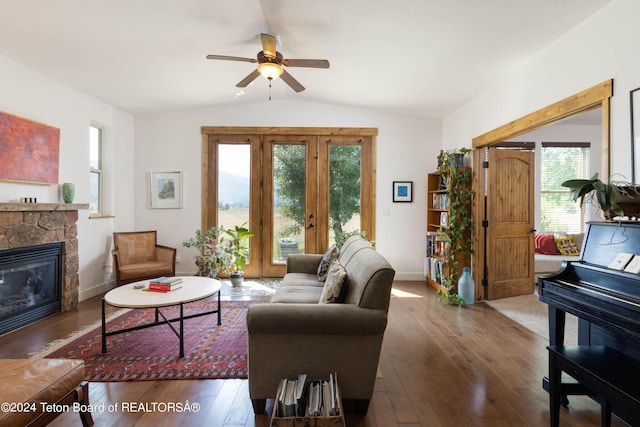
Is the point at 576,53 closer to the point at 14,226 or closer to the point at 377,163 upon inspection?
the point at 377,163

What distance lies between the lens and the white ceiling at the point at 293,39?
250cm

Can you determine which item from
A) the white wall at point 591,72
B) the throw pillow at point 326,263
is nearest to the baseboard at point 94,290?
the throw pillow at point 326,263

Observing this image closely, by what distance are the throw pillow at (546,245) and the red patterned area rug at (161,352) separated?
5301mm

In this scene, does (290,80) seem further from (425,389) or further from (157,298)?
(425,389)

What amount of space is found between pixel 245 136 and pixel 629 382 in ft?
16.5

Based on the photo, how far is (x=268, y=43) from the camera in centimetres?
275

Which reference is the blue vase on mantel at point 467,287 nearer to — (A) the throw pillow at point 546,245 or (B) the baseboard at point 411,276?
(B) the baseboard at point 411,276

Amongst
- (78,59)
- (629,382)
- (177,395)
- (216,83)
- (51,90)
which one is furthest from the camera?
(216,83)

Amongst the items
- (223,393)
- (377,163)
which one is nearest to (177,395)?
(223,393)

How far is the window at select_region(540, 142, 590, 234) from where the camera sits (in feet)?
19.9

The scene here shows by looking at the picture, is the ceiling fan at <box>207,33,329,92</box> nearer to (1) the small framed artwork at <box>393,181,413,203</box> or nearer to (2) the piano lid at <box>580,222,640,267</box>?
(2) the piano lid at <box>580,222,640,267</box>

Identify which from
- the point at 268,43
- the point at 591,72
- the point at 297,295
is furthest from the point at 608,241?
the point at 268,43

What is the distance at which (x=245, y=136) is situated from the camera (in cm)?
518

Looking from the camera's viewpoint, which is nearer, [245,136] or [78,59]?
[78,59]
